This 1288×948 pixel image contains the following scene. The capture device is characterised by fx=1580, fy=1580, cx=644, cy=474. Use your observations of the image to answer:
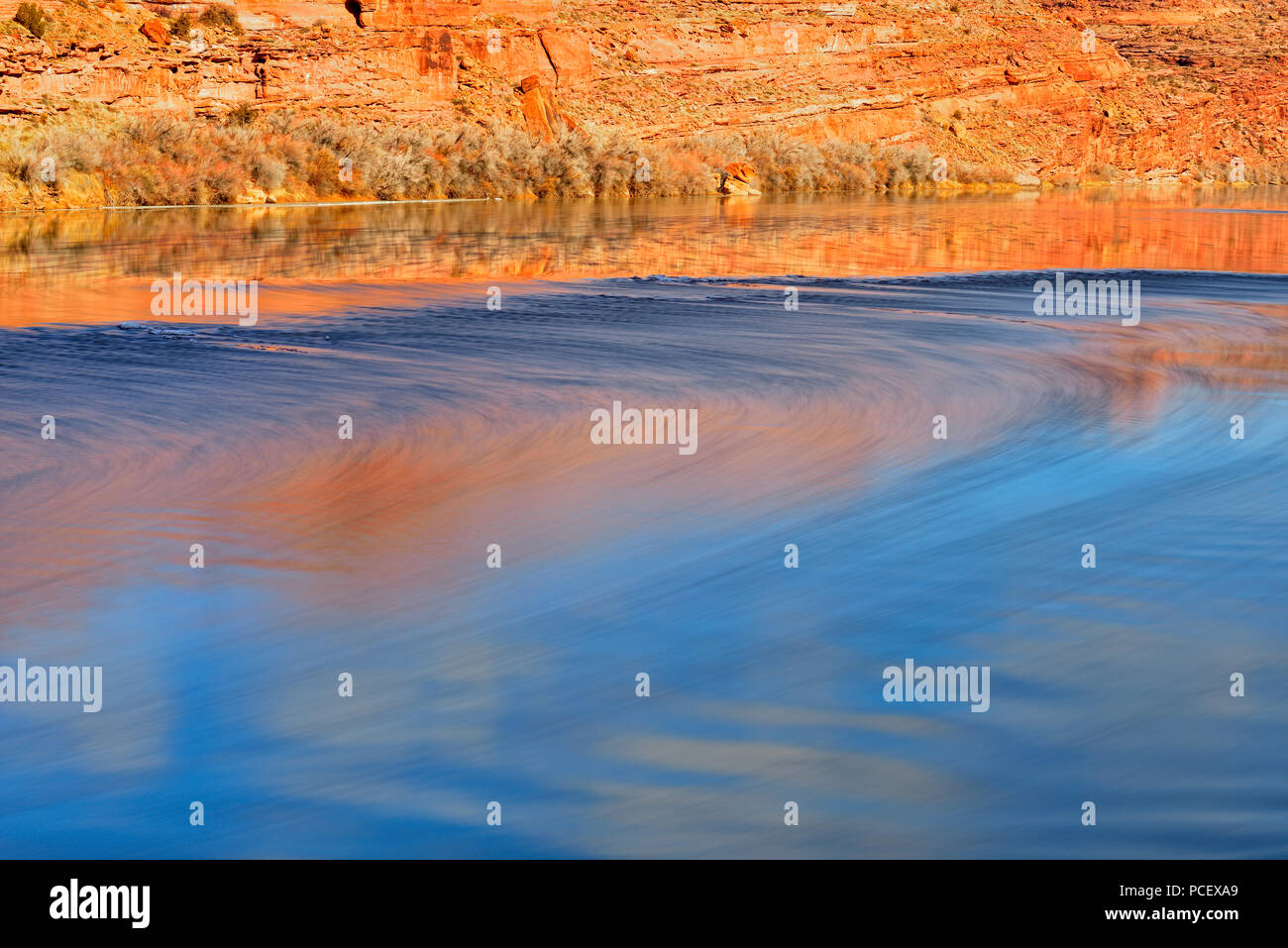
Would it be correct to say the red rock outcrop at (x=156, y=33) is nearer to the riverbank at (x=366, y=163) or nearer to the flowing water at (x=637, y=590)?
the riverbank at (x=366, y=163)

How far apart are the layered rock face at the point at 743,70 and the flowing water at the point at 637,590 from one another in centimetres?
3460

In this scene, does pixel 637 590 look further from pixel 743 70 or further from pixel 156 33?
pixel 743 70

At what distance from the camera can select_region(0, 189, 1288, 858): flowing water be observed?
3.50 meters

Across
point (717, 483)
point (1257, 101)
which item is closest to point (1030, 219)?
point (717, 483)

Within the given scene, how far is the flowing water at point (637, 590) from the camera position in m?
3.50

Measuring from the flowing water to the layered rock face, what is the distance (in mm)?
34598

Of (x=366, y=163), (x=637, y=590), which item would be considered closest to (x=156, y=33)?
(x=366, y=163)

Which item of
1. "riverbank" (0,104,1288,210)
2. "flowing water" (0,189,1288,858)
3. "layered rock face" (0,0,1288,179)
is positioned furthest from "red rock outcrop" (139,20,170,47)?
"flowing water" (0,189,1288,858)

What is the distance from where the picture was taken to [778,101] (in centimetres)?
6181

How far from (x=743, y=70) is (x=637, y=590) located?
60.2 metres

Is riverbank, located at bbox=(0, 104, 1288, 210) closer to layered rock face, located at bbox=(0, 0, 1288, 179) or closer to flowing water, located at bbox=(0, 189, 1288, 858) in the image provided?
layered rock face, located at bbox=(0, 0, 1288, 179)

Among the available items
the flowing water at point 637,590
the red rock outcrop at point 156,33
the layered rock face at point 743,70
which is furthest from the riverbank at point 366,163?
the flowing water at point 637,590
